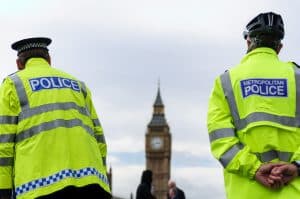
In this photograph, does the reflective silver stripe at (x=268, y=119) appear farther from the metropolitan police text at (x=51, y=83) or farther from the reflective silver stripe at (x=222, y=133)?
the metropolitan police text at (x=51, y=83)

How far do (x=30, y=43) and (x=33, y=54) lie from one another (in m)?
0.08

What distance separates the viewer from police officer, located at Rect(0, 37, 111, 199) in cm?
508

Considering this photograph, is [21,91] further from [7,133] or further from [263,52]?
[263,52]

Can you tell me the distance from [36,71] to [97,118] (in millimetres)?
582

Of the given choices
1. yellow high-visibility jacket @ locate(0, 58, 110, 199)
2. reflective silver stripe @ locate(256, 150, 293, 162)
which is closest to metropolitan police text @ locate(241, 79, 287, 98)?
reflective silver stripe @ locate(256, 150, 293, 162)

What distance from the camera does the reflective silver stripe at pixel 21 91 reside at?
5277 millimetres

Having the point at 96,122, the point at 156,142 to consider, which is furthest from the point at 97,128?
the point at 156,142

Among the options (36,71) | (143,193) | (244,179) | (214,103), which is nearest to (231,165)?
(244,179)

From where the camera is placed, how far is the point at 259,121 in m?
4.57

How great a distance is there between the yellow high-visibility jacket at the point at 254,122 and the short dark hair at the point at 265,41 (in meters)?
0.08

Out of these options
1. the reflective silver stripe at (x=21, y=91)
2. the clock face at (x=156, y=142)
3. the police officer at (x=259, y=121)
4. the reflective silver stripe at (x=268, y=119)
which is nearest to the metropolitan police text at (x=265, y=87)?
the police officer at (x=259, y=121)

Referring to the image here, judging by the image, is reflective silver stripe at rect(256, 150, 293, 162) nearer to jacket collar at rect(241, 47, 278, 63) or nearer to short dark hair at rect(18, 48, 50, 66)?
jacket collar at rect(241, 47, 278, 63)

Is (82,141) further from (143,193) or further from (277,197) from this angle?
(143,193)

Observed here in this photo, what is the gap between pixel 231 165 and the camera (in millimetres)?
4531
